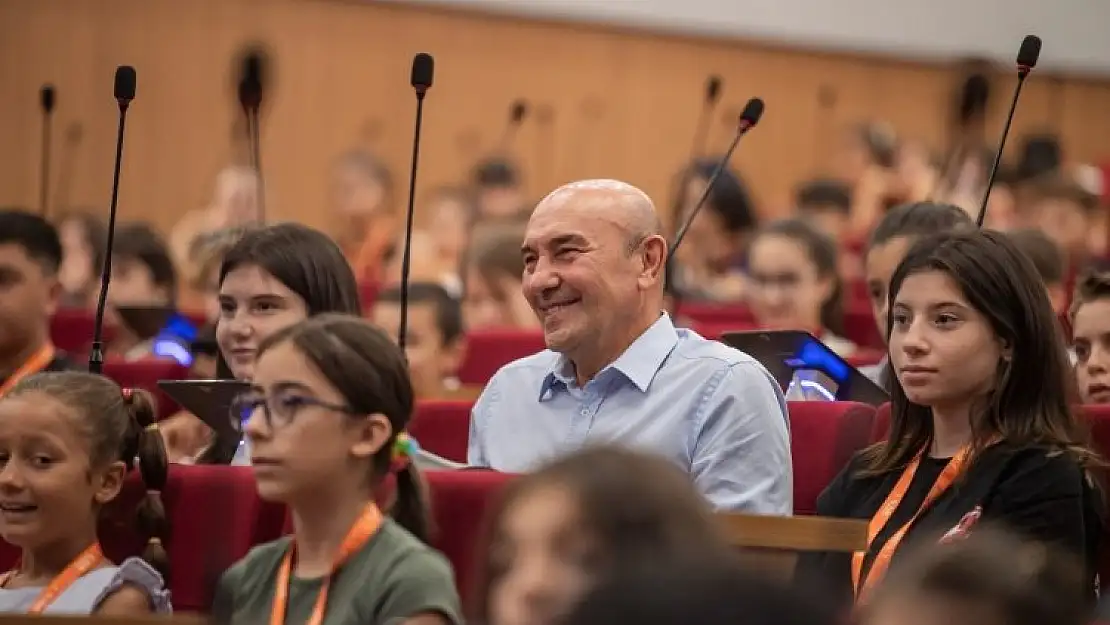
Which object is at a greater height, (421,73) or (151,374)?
(421,73)

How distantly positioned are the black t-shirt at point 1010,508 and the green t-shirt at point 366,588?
482 millimetres

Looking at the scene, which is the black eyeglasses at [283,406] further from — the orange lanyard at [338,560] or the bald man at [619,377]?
the bald man at [619,377]

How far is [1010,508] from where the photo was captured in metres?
2.47

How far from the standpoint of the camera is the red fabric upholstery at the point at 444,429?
3.33m

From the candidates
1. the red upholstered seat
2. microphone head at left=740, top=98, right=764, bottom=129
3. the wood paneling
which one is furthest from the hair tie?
the wood paneling

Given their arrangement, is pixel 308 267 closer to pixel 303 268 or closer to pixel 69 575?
pixel 303 268

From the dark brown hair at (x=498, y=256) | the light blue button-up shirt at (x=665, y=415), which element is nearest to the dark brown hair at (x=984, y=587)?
the light blue button-up shirt at (x=665, y=415)

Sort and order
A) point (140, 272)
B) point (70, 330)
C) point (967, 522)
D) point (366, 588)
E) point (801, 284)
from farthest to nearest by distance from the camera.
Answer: point (140, 272)
point (70, 330)
point (801, 284)
point (967, 522)
point (366, 588)

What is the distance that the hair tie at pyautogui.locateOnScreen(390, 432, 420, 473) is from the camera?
2346 mm

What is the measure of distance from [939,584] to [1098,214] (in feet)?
20.4

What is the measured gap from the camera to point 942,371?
103 inches

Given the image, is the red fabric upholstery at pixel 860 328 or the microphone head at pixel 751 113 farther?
the red fabric upholstery at pixel 860 328

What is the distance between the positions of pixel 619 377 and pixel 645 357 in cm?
5

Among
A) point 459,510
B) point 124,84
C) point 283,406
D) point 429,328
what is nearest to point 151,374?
→ point 124,84
